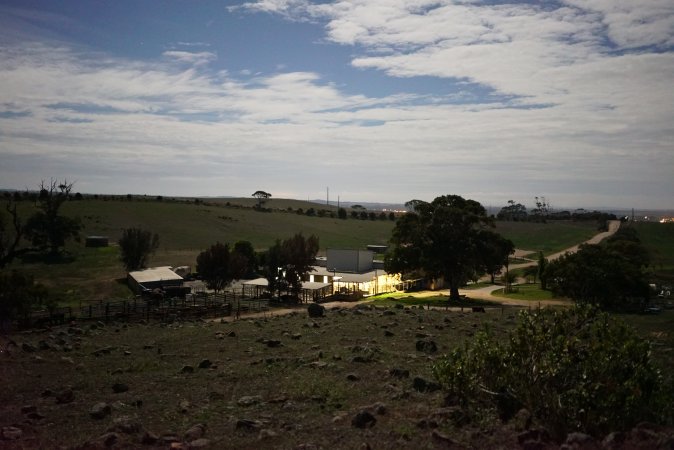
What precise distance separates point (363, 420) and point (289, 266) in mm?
40082

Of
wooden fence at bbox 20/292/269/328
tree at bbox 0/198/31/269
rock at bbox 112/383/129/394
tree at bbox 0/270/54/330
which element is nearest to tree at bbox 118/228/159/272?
tree at bbox 0/198/31/269

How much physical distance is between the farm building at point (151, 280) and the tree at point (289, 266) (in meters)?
9.61

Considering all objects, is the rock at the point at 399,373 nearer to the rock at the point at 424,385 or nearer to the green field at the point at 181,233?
the rock at the point at 424,385

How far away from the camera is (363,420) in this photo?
11742mm

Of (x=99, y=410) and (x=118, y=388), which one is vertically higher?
(x=99, y=410)

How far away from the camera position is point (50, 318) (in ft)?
104

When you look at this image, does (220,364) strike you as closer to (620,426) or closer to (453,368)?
(453,368)

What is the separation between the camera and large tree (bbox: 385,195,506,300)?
4847cm

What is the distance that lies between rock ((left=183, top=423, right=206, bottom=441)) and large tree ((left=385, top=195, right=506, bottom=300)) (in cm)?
3866

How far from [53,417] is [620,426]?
12.4 metres

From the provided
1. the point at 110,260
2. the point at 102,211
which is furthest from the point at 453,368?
the point at 102,211

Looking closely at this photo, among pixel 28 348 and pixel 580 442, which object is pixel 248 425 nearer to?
pixel 580 442

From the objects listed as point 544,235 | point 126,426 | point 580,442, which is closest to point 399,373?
point 580,442

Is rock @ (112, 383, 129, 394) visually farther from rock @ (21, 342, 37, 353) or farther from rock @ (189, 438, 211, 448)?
rock @ (21, 342, 37, 353)
